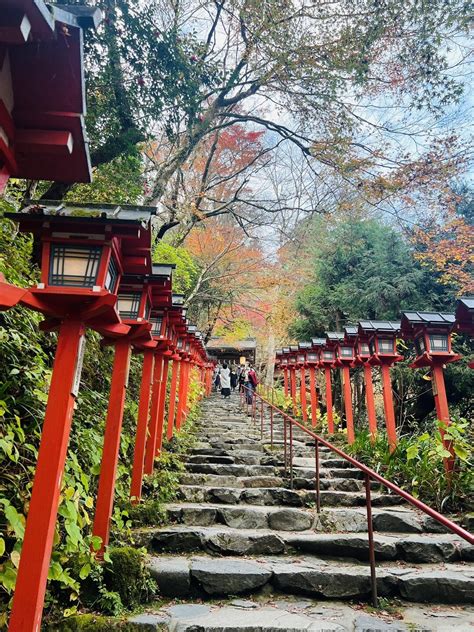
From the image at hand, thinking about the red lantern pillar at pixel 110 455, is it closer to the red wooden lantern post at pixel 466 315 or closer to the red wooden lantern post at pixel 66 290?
the red wooden lantern post at pixel 66 290

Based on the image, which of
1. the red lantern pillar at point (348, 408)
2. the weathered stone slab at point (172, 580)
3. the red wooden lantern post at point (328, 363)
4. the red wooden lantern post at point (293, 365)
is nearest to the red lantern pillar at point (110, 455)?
the weathered stone slab at point (172, 580)

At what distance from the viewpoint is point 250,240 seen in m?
16.6

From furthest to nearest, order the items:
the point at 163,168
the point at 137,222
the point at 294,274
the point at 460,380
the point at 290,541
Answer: the point at 294,274, the point at 460,380, the point at 163,168, the point at 290,541, the point at 137,222

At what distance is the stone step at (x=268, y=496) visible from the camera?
5312 millimetres

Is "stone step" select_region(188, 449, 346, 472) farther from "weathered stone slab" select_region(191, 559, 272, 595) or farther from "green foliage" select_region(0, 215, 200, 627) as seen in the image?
"weathered stone slab" select_region(191, 559, 272, 595)

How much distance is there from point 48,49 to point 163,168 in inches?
288

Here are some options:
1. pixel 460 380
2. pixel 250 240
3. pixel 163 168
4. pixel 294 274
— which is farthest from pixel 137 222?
pixel 294 274

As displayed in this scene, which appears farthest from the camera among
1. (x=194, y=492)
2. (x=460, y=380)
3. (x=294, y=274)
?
(x=294, y=274)

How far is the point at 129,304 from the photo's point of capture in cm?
399

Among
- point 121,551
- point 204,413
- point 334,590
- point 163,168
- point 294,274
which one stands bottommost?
point 334,590

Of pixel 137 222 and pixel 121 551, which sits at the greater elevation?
pixel 137 222

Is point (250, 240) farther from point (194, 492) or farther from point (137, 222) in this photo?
point (137, 222)

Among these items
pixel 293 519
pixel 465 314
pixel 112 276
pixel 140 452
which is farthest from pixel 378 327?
pixel 112 276

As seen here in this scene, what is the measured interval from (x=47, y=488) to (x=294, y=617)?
2.17 meters
